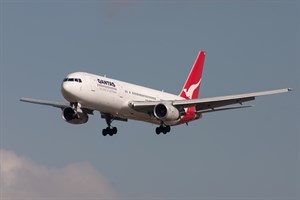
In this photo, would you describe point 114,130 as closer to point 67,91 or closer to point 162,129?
point 162,129

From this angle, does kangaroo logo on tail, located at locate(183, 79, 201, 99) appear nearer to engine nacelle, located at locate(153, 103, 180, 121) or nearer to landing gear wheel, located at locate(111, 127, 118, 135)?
landing gear wheel, located at locate(111, 127, 118, 135)

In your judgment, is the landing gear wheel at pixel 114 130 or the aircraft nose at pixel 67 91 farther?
the landing gear wheel at pixel 114 130

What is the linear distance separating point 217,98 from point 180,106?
10.5 feet

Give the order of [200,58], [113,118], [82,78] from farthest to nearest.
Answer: [200,58], [113,118], [82,78]

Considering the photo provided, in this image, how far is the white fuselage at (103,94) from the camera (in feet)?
267

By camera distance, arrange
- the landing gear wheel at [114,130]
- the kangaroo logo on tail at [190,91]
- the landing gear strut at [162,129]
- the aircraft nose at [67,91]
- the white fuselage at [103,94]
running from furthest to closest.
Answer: the kangaroo logo on tail at [190,91] → the landing gear wheel at [114,130] → the landing gear strut at [162,129] → the white fuselage at [103,94] → the aircraft nose at [67,91]

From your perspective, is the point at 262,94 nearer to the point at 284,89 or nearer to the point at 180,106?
the point at 284,89

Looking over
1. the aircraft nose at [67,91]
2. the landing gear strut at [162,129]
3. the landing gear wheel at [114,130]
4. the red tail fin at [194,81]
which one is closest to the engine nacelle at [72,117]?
the aircraft nose at [67,91]

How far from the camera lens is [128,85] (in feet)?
281

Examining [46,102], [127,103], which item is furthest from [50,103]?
[127,103]

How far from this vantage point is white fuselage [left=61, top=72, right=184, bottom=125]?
267ft

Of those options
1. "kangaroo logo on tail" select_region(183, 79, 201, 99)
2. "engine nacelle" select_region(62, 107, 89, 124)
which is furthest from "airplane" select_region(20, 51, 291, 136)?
"kangaroo logo on tail" select_region(183, 79, 201, 99)

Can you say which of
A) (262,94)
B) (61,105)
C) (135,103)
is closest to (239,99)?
(262,94)

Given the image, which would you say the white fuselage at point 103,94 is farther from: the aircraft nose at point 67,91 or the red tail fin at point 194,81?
the red tail fin at point 194,81
